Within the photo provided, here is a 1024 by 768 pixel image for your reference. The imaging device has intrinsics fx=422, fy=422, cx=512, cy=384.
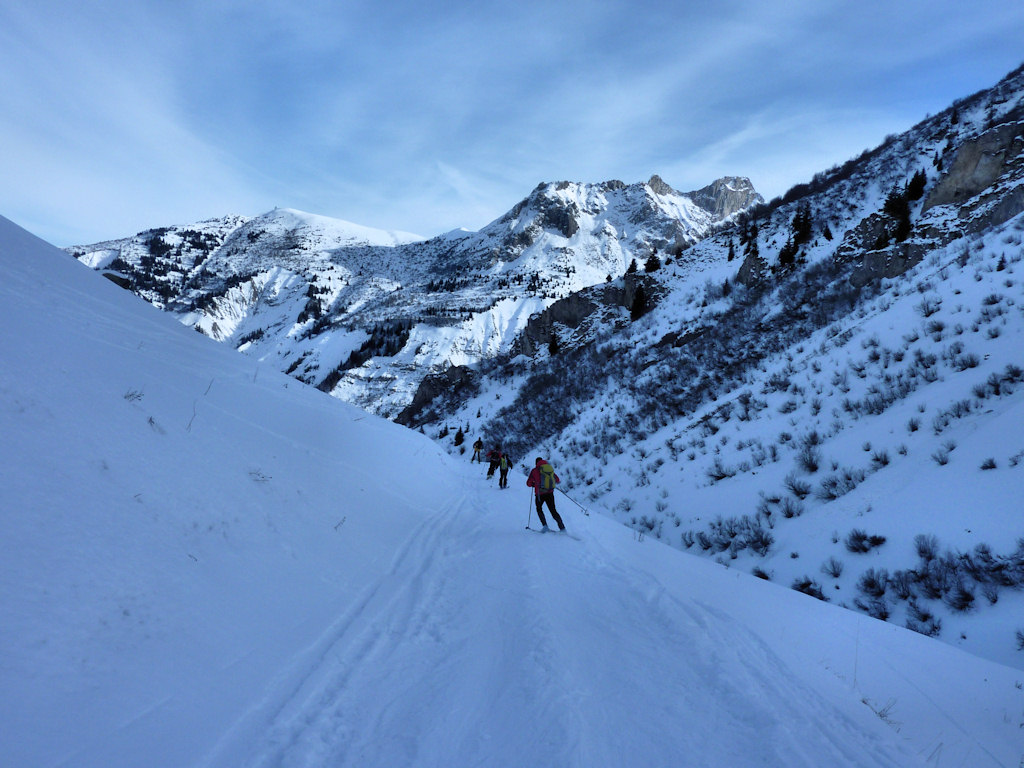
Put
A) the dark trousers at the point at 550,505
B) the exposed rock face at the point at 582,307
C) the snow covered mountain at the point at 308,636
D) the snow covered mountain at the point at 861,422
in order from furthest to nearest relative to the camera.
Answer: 1. the exposed rock face at the point at 582,307
2. the dark trousers at the point at 550,505
3. the snow covered mountain at the point at 861,422
4. the snow covered mountain at the point at 308,636

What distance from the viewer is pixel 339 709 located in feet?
10.3

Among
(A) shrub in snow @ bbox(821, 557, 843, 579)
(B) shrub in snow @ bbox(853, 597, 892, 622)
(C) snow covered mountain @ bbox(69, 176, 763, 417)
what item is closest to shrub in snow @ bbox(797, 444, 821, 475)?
(A) shrub in snow @ bbox(821, 557, 843, 579)

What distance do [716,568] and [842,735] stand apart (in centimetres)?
397

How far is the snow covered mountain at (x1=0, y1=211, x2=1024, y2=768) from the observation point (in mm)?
2678

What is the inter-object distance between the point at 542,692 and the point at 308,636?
2.22m

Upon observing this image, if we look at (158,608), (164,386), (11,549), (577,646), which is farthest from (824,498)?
(164,386)

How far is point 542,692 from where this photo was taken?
331cm

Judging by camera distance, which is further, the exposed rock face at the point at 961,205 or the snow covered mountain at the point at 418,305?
the snow covered mountain at the point at 418,305

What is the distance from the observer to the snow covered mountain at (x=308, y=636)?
2678 mm

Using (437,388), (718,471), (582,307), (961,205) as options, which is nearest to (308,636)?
(718,471)

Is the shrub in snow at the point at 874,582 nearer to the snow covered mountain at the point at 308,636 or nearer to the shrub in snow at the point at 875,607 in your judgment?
the shrub in snow at the point at 875,607

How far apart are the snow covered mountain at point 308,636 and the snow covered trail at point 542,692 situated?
22mm

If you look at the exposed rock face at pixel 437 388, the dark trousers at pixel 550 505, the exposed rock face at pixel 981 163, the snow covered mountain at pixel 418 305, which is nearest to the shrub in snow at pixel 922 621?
the dark trousers at pixel 550 505

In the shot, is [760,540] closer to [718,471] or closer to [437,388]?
[718,471]
